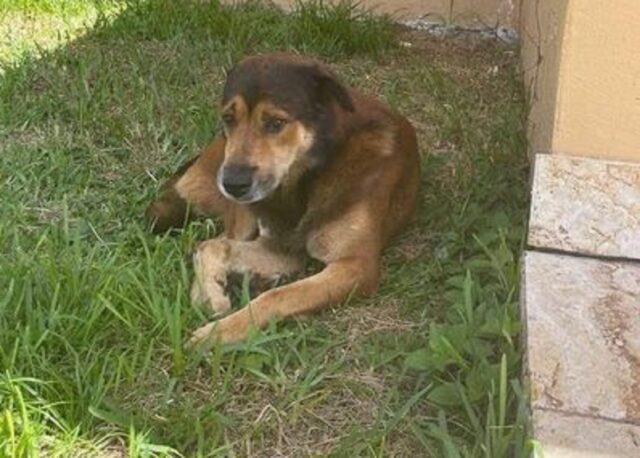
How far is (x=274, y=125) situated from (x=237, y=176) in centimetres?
21

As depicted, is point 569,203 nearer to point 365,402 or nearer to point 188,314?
point 365,402

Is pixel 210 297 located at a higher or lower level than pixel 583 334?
lower

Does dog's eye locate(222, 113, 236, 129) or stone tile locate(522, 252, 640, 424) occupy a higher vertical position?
dog's eye locate(222, 113, 236, 129)

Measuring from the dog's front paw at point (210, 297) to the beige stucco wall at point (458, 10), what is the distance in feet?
10.5

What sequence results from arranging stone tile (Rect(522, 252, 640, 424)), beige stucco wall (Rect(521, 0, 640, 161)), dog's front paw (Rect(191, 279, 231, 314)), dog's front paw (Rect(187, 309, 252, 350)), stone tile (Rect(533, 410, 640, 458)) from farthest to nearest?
dog's front paw (Rect(191, 279, 231, 314)) → beige stucco wall (Rect(521, 0, 640, 161)) → dog's front paw (Rect(187, 309, 252, 350)) → stone tile (Rect(522, 252, 640, 424)) → stone tile (Rect(533, 410, 640, 458))

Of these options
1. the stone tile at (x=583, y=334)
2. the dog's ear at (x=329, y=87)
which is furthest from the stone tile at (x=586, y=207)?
the dog's ear at (x=329, y=87)

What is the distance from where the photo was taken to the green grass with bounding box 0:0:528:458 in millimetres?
2646

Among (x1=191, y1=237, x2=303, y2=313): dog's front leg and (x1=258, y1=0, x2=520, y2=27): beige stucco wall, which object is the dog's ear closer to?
(x1=191, y1=237, x2=303, y2=313): dog's front leg

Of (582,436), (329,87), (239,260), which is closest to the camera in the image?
(582,436)

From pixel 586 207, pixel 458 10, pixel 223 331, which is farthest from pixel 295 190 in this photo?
pixel 458 10

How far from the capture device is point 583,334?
2674mm

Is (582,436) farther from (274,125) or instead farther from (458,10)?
(458,10)

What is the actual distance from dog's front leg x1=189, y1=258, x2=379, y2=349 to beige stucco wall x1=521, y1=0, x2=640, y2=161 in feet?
2.40

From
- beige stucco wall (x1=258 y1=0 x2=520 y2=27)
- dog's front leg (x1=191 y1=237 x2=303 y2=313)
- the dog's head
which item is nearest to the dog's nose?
the dog's head
